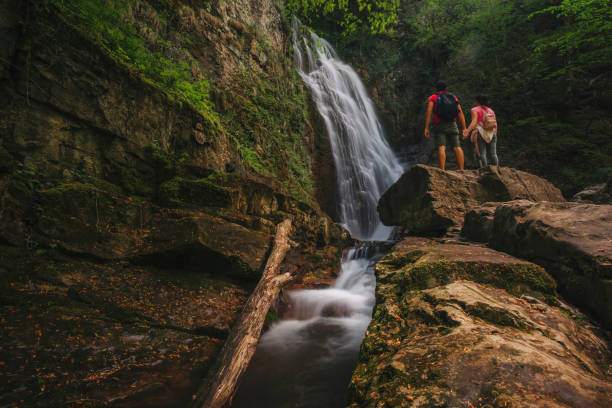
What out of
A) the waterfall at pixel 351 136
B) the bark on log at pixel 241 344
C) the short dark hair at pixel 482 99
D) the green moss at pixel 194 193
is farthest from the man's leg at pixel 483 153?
the green moss at pixel 194 193

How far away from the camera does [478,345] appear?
1678 millimetres

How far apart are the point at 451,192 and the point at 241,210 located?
4.77 m

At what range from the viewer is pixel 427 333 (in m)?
1.98

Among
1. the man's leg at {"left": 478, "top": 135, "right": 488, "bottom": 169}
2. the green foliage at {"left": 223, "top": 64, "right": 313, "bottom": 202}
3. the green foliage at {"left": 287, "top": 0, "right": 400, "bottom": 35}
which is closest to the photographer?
the man's leg at {"left": 478, "top": 135, "right": 488, "bottom": 169}

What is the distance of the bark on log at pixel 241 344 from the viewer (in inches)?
87.8

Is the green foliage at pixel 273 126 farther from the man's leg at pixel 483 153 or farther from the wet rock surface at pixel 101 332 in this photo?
the man's leg at pixel 483 153

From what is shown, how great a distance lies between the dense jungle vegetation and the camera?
30.9ft

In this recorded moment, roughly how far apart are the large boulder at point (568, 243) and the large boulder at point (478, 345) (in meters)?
0.19

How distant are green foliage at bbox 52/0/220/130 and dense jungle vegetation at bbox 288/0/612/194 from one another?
5.09 meters

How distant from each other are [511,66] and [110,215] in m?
17.2

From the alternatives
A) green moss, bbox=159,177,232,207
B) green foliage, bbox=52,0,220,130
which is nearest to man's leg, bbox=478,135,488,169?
green moss, bbox=159,177,232,207

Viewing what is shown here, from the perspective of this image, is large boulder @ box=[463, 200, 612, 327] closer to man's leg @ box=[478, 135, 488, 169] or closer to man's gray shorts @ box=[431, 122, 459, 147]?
man's gray shorts @ box=[431, 122, 459, 147]

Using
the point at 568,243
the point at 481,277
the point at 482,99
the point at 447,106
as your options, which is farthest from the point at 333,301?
the point at 482,99

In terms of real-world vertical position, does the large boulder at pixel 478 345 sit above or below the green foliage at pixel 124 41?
below
